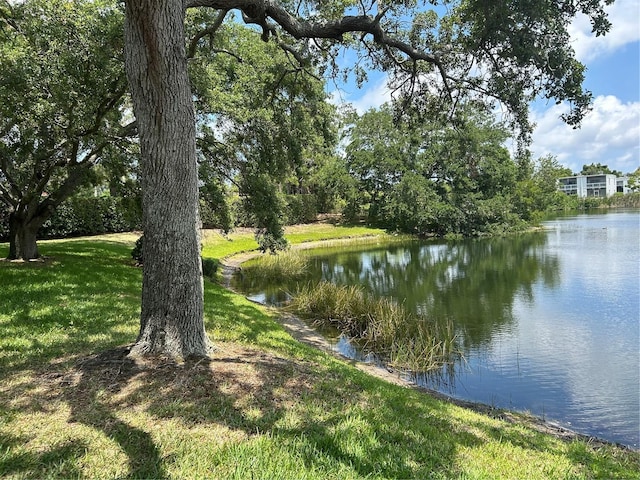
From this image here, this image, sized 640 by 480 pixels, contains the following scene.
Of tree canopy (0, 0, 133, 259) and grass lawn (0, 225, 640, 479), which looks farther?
Result: tree canopy (0, 0, 133, 259)

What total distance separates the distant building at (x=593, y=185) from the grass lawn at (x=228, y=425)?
110711 mm

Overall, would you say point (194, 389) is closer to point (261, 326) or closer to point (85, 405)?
point (85, 405)

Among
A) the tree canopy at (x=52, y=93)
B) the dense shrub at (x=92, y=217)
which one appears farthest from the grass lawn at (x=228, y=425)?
the dense shrub at (x=92, y=217)

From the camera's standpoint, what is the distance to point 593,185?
102m

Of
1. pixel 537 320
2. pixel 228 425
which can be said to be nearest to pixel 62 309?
pixel 228 425

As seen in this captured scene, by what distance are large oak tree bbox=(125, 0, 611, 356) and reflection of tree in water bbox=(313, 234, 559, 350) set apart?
5.75m

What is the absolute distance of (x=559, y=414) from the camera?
6.66 metres

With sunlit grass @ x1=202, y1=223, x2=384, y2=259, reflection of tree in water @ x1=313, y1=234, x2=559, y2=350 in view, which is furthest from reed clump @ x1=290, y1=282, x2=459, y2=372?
sunlit grass @ x1=202, y1=223, x2=384, y2=259

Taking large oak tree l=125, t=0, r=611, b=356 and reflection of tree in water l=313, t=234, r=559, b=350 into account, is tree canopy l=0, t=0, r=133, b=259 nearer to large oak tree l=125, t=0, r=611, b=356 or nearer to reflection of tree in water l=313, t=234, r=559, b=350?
large oak tree l=125, t=0, r=611, b=356

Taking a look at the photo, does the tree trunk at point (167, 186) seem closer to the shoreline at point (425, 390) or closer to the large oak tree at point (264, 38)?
the large oak tree at point (264, 38)

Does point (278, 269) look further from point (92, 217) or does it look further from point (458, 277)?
point (458, 277)

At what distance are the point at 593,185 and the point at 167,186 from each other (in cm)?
11834

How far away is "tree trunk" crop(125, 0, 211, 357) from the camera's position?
13.3 feet

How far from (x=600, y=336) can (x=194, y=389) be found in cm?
1011
